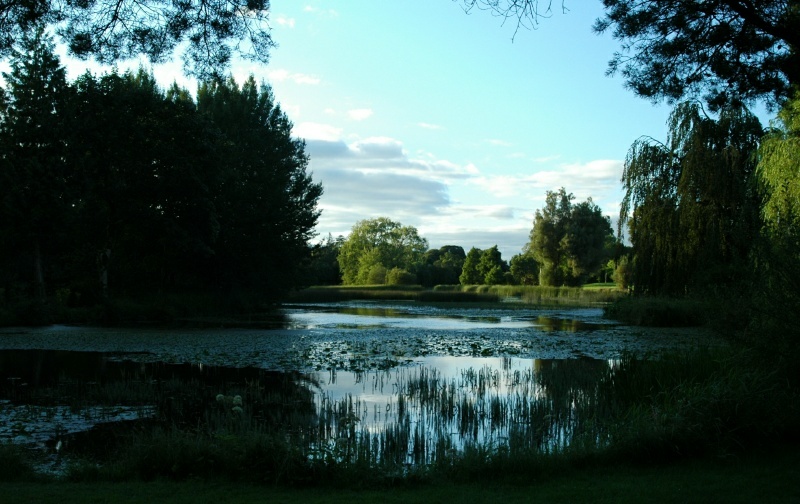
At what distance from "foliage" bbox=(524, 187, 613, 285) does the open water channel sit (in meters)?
44.8

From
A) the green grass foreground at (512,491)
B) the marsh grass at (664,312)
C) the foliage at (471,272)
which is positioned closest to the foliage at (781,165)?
the marsh grass at (664,312)

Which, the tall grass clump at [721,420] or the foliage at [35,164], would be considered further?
the foliage at [35,164]

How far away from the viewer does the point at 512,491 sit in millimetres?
5707

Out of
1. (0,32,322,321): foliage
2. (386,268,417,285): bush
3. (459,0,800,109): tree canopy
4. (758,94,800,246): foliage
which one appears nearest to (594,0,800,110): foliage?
(459,0,800,109): tree canopy

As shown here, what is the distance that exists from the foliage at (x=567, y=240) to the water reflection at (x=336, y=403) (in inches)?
2114

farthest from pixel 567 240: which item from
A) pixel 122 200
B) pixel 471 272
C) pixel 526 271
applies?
pixel 122 200

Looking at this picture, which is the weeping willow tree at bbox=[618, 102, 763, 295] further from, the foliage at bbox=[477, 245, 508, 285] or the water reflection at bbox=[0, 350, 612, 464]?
the foliage at bbox=[477, 245, 508, 285]

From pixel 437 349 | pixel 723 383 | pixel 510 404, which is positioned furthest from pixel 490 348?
pixel 723 383

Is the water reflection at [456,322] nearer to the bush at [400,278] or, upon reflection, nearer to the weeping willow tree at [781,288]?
the weeping willow tree at [781,288]

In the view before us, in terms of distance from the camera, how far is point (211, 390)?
11508mm

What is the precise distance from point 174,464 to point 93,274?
Result: 26871 millimetres

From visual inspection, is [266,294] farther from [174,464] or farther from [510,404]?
[174,464]

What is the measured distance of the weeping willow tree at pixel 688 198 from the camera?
25984 mm

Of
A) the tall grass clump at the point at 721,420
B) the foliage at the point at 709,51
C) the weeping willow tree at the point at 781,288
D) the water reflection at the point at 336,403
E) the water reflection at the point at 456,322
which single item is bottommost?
the water reflection at the point at 336,403
